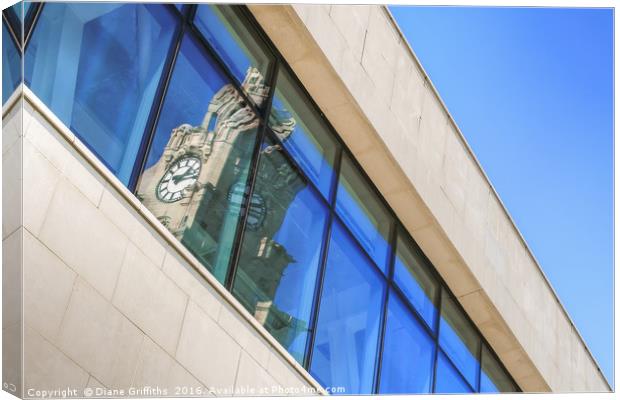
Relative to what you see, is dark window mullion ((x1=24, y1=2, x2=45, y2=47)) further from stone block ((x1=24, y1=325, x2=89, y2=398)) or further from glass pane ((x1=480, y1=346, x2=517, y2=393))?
glass pane ((x1=480, y1=346, x2=517, y2=393))

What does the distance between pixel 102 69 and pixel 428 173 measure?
6.99 meters

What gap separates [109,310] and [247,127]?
13.2ft

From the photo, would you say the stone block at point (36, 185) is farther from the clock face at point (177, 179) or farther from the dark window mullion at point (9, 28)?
the clock face at point (177, 179)

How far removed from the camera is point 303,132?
15.5 metres

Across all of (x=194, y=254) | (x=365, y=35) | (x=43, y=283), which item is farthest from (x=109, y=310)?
(x=365, y=35)

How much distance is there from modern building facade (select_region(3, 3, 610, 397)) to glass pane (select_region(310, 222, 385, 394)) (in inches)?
1.4

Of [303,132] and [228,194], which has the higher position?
[303,132]

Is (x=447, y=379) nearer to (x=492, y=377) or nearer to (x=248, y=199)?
(x=492, y=377)

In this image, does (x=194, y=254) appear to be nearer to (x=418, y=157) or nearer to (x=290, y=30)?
(x=290, y=30)

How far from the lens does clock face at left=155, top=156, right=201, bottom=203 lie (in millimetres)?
12570

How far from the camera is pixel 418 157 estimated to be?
1711 cm

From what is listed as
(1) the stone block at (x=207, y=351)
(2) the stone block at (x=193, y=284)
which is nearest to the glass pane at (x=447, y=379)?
(1) the stone block at (x=207, y=351)

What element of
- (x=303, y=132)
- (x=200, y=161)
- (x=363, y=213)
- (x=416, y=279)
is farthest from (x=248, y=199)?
(x=416, y=279)

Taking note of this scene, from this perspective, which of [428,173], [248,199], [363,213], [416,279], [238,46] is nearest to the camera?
[248,199]
